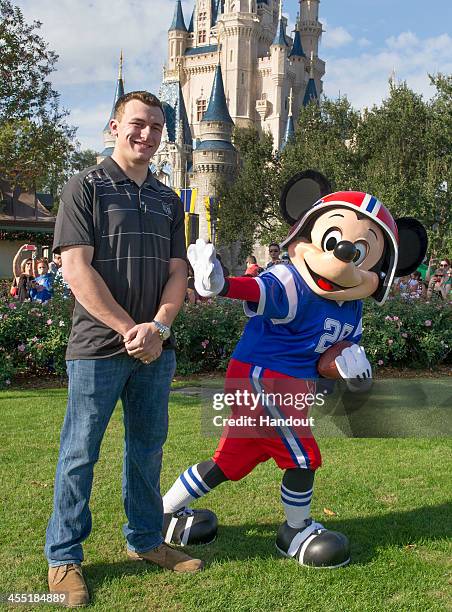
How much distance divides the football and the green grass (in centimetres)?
90

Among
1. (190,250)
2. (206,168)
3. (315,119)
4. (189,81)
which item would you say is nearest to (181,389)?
(190,250)

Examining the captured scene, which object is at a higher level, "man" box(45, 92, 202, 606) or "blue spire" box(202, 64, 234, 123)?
"blue spire" box(202, 64, 234, 123)

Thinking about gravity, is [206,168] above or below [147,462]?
Result: above

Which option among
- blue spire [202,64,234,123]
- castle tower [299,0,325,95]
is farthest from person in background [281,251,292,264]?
castle tower [299,0,325,95]

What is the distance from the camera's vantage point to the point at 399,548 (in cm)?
311

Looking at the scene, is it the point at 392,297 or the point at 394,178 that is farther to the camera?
the point at 394,178

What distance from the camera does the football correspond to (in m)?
2.97

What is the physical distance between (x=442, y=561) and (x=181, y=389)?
4049mm

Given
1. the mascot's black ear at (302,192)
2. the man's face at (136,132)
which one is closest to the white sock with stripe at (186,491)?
the mascot's black ear at (302,192)

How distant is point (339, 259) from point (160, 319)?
916 millimetres

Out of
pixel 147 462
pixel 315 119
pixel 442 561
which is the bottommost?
pixel 442 561

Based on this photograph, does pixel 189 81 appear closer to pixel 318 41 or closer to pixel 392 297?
pixel 318 41

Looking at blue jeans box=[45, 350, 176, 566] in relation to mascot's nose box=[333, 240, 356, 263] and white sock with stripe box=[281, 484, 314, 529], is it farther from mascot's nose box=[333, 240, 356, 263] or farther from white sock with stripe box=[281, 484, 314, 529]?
mascot's nose box=[333, 240, 356, 263]

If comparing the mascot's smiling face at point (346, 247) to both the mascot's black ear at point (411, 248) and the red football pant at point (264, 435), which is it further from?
the red football pant at point (264, 435)
